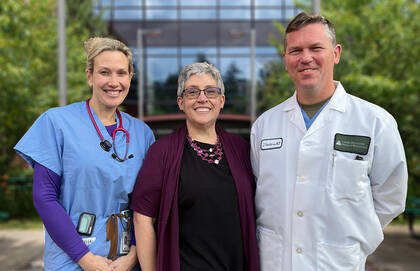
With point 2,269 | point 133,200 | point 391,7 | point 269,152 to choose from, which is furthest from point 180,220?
point 391,7


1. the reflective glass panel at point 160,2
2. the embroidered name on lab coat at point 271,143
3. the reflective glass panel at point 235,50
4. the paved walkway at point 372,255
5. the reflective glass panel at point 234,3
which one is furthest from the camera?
the reflective glass panel at point 235,50

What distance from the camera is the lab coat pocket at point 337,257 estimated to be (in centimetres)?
227

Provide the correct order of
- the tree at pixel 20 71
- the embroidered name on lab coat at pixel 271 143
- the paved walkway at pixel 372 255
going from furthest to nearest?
1. the tree at pixel 20 71
2. the paved walkway at pixel 372 255
3. the embroidered name on lab coat at pixel 271 143

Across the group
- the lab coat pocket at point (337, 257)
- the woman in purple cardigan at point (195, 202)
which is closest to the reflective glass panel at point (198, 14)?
the woman in purple cardigan at point (195, 202)

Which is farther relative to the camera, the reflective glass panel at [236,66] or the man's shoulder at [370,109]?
the reflective glass panel at [236,66]

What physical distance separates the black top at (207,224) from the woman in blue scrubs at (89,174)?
1.01 ft

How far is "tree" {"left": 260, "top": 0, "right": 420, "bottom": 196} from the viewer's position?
7.80 m

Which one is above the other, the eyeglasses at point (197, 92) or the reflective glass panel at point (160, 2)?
the reflective glass panel at point (160, 2)

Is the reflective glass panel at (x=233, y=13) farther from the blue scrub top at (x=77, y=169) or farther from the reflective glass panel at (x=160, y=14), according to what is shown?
the blue scrub top at (x=77, y=169)

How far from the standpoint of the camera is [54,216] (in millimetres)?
2164

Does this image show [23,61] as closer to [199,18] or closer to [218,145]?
[218,145]

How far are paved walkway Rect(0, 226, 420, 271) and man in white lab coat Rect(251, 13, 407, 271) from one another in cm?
395

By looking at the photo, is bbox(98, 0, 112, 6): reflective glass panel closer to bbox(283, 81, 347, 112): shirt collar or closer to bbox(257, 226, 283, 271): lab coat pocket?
bbox(283, 81, 347, 112): shirt collar

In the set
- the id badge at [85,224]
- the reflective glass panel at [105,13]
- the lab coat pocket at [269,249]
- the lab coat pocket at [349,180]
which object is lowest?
the lab coat pocket at [269,249]
